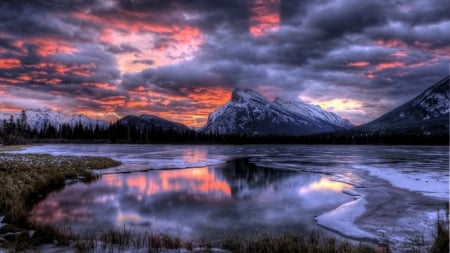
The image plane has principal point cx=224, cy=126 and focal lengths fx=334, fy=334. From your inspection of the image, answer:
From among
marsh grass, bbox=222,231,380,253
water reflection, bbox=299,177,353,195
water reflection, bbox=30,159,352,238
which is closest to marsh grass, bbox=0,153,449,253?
marsh grass, bbox=222,231,380,253

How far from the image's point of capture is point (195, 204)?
1953 centimetres

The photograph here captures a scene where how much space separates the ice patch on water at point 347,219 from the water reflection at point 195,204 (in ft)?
2.01

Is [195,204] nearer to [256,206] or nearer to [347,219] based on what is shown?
[256,206]

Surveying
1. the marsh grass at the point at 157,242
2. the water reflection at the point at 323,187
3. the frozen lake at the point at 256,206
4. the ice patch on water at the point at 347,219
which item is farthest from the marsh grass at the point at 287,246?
the water reflection at the point at 323,187

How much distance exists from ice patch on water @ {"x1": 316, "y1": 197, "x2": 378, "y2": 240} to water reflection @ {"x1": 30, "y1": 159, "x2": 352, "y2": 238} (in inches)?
24.2

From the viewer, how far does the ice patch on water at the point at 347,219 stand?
13016 millimetres

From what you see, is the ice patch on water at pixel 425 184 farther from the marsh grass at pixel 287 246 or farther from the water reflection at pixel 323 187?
the marsh grass at pixel 287 246

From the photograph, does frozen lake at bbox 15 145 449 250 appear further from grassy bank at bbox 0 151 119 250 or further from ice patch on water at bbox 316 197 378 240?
grassy bank at bbox 0 151 119 250

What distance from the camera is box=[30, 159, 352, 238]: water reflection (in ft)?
48.2

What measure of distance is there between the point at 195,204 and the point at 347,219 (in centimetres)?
846

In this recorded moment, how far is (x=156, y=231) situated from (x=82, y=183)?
1651 cm

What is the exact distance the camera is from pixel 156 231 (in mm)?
13570

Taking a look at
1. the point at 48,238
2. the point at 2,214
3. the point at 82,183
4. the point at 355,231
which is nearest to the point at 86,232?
the point at 48,238

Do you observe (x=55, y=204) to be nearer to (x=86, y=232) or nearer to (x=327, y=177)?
(x=86, y=232)
